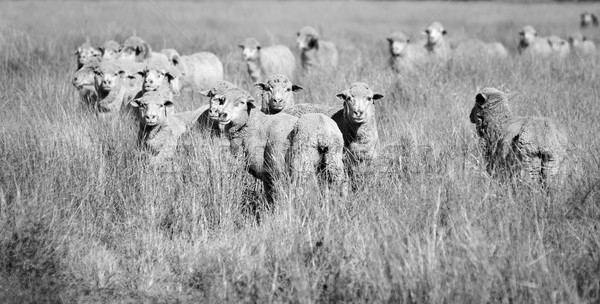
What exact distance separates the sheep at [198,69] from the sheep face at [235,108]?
16.3 feet

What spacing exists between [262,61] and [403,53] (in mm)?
2977

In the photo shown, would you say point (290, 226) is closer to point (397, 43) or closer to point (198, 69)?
point (198, 69)

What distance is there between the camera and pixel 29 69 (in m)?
12.9

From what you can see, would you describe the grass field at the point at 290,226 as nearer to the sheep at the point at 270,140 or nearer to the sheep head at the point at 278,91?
the sheep at the point at 270,140

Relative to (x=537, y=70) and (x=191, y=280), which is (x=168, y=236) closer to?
(x=191, y=280)

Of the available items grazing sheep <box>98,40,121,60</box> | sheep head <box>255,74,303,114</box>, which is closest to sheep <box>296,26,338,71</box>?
grazing sheep <box>98,40,121,60</box>

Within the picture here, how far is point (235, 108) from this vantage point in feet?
25.6

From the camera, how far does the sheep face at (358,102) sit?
749 centimetres

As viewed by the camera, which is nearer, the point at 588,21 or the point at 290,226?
the point at 290,226

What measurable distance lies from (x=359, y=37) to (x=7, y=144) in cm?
1865

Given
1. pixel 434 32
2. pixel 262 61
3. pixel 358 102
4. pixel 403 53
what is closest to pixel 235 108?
pixel 358 102

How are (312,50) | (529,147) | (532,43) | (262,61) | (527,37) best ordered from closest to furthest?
(529,147), (262,61), (312,50), (532,43), (527,37)

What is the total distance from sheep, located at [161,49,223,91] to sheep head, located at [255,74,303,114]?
3.79 meters

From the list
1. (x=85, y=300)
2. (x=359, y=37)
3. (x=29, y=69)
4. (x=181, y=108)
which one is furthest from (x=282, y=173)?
(x=359, y=37)
